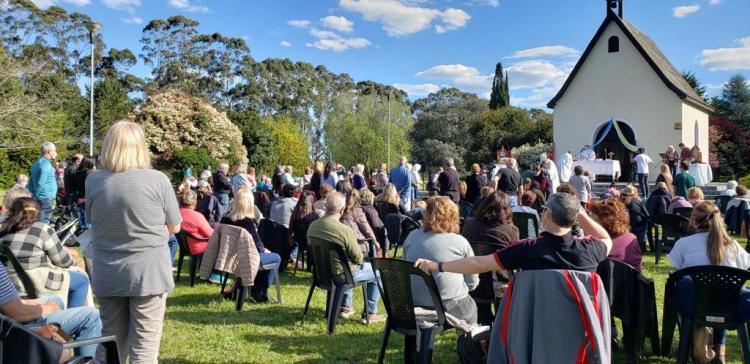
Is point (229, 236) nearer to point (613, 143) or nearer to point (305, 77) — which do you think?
point (613, 143)

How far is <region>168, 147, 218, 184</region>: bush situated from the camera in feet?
94.4

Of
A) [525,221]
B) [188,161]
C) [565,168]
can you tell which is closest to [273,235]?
[525,221]

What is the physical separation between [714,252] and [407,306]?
239 cm

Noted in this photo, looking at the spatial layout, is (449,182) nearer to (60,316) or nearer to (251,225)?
(251,225)

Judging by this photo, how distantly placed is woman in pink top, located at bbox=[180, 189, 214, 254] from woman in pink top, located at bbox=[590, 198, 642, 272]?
4499 mm

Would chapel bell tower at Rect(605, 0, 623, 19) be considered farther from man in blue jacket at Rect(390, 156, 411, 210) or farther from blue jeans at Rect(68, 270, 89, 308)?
blue jeans at Rect(68, 270, 89, 308)

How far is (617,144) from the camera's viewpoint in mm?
24328

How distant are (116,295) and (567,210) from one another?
245 centimetres

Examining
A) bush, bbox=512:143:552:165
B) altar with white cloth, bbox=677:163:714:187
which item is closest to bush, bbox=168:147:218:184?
bush, bbox=512:143:552:165

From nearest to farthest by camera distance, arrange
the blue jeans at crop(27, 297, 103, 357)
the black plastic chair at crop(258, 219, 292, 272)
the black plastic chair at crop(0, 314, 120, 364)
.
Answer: the black plastic chair at crop(0, 314, 120, 364)
the blue jeans at crop(27, 297, 103, 357)
the black plastic chair at crop(258, 219, 292, 272)

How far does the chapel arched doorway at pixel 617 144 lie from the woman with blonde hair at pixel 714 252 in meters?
20.9

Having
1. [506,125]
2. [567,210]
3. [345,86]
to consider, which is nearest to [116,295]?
[567,210]

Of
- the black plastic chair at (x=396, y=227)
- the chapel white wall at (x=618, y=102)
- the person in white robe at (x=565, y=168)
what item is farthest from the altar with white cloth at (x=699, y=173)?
the black plastic chair at (x=396, y=227)

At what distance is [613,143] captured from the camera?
24.4 m
